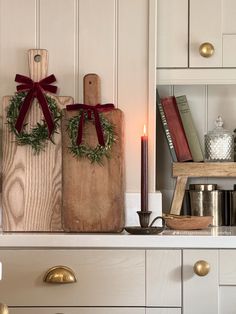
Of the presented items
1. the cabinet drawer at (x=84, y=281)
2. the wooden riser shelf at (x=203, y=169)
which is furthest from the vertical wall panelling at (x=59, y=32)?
the cabinet drawer at (x=84, y=281)

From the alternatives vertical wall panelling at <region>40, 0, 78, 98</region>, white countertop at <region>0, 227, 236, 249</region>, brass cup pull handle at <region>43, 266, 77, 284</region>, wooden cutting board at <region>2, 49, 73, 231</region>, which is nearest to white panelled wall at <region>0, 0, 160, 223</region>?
vertical wall panelling at <region>40, 0, 78, 98</region>

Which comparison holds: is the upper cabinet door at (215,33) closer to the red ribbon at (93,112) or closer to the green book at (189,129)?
the green book at (189,129)

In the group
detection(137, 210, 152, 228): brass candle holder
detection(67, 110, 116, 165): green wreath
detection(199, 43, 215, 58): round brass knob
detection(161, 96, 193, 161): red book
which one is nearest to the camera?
detection(137, 210, 152, 228): brass candle holder

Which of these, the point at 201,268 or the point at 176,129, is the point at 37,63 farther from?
the point at 201,268

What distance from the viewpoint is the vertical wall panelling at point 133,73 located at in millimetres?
1991

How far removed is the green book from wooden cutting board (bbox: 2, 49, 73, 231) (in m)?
0.48

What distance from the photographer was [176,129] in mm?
2146

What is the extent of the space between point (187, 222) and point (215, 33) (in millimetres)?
645

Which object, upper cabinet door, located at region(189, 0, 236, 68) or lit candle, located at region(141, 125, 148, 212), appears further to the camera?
upper cabinet door, located at region(189, 0, 236, 68)

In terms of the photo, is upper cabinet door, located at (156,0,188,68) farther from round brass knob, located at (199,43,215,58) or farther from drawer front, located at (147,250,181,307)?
drawer front, located at (147,250,181,307)

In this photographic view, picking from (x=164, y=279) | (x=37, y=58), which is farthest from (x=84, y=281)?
(x=37, y=58)

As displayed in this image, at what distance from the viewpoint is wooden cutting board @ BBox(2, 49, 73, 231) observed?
194 cm

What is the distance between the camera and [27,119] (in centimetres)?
196

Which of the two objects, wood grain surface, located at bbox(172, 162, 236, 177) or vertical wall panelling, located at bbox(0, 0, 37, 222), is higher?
vertical wall panelling, located at bbox(0, 0, 37, 222)
